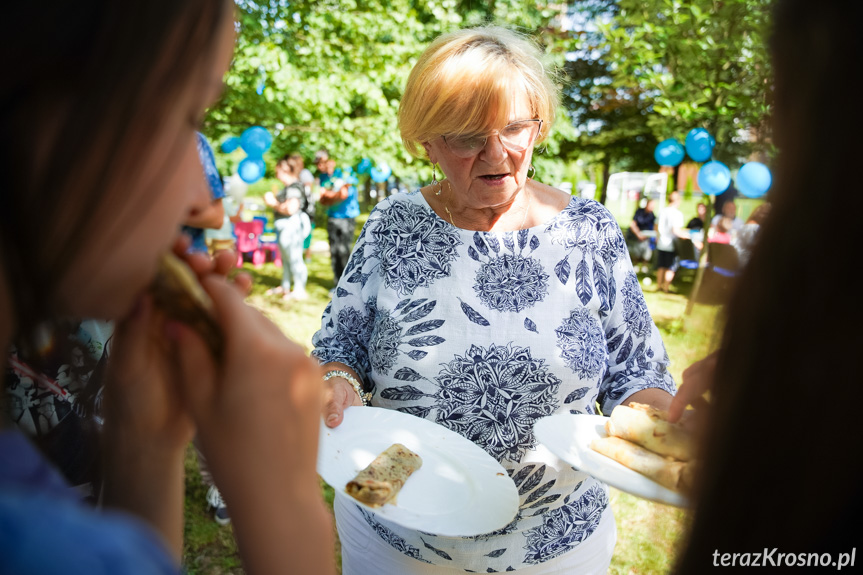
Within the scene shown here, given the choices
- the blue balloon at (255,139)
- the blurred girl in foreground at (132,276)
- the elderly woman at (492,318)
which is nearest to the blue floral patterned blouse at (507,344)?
the elderly woman at (492,318)

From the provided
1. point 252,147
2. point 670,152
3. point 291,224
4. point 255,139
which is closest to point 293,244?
point 291,224

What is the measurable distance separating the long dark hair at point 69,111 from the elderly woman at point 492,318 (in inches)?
50.1

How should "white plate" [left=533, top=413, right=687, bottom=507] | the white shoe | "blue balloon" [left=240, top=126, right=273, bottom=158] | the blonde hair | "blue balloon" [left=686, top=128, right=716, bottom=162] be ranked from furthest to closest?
"blue balloon" [left=686, top=128, right=716, bottom=162] → "blue balloon" [left=240, top=126, right=273, bottom=158] → the white shoe → the blonde hair → "white plate" [left=533, top=413, right=687, bottom=507]

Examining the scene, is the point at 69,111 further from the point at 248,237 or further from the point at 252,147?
the point at 248,237

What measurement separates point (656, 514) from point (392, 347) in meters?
1.10

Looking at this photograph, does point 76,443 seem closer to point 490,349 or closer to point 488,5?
point 490,349

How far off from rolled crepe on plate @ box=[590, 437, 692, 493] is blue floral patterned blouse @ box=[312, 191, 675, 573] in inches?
14.6

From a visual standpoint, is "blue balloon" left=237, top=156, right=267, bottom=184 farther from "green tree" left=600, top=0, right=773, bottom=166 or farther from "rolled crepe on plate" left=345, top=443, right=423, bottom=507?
"rolled crepe on plate" left=345, top=443, right=423, bottom=507

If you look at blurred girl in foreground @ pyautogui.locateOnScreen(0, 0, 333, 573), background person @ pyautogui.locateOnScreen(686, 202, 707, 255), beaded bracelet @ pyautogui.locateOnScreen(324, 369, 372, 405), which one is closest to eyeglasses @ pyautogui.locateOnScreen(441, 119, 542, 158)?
beaded bracelet @ pyautogui.locateOnScreen(324, 369, 372, 405)

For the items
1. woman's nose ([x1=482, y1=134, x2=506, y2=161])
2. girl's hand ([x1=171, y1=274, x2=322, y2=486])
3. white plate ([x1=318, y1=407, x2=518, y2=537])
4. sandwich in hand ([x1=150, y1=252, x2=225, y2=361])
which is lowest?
white plate ([x1=318, y1=407, x2=518, y2=537])

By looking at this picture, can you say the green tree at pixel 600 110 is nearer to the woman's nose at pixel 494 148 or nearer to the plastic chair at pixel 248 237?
the plastic chair at pixel 248 237

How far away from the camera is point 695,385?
94cm

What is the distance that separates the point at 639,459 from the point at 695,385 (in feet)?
2.03

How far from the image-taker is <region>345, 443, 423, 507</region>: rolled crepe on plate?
1.45 metres
